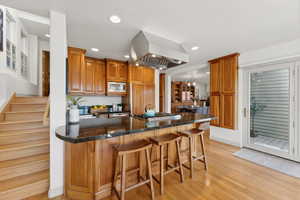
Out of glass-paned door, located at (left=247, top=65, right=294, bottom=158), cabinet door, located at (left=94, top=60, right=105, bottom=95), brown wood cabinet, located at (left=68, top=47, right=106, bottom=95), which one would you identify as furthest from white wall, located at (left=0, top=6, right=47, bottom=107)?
glass-paned door, located at (left=247, top=65, right=294, bottom=158)

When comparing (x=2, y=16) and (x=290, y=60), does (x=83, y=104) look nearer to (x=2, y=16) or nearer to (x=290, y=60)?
(x=2, y=16)

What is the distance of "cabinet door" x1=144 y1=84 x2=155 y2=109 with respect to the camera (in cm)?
431

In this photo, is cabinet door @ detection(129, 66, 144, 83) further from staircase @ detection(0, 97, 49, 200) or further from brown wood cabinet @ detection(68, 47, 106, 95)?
staircase @ detection(0, 97, 49, 200)

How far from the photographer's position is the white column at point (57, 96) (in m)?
1.65

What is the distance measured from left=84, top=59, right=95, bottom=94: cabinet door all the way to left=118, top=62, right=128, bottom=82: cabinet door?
30.3 inches

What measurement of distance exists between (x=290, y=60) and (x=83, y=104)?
527cm

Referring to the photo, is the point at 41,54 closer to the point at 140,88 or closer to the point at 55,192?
the point at 140,88

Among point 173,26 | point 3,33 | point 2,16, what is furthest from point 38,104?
point 173,26

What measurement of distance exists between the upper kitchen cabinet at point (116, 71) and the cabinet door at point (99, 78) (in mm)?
163

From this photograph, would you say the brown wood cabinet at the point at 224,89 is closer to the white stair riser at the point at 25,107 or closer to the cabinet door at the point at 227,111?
the cabinet door at the point at 227,111

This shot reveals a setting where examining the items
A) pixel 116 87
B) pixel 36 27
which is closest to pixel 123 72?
pixel 116 87

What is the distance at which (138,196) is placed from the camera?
168cm

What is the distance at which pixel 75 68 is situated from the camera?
3.21 m

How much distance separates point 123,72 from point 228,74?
3083 mm
